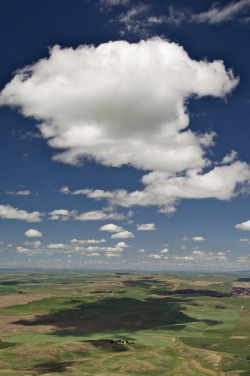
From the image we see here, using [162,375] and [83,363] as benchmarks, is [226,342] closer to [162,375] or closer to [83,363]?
[162,375]

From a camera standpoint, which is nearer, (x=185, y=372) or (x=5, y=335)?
(x=185, y=372)

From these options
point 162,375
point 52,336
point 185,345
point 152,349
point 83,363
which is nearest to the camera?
point 162,375

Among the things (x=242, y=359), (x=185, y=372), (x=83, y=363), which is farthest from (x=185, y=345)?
(x=83, y=363)

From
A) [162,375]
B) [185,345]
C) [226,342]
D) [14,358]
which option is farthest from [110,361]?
[226,342]

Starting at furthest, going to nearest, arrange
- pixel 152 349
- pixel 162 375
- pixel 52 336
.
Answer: pixel 52 336 → pixel 152 349 → pixel 162 375

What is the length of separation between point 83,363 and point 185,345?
6240cm

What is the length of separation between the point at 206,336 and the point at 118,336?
178 feet

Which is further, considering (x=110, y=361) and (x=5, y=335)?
(x=5, y=335)

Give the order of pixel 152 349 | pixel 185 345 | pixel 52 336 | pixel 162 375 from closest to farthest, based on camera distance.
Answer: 1. pixel 162 375
2. pixel 152 349
3. pixel 185 345
4. pixel 52 336

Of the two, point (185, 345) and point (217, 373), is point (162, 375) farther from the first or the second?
point (185, 345)

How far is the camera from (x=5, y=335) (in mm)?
187750

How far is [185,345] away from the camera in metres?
171

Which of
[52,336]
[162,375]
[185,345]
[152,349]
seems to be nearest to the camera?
[162,375]

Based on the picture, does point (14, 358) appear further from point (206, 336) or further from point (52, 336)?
point (206, 336)
